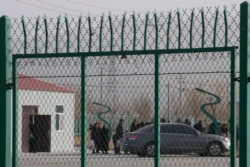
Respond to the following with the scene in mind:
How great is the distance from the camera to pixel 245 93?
9.16 meters

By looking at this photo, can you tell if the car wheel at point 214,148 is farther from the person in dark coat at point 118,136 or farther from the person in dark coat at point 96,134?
the person in dark coat at point 96,134

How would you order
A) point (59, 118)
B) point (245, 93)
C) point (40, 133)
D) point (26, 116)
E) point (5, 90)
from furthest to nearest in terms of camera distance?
point (59, 118) → point (26, 116) → point (40, 133) → point (5, 90) → point (245, 93)

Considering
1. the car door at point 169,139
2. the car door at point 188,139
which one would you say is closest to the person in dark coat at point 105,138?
the car door at point 169,139

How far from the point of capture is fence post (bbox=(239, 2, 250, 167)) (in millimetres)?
9094

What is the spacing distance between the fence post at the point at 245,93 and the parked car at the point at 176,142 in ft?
36.0

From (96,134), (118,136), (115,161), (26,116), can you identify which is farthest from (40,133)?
(115,161)

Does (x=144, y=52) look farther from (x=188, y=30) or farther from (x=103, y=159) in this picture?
(x=103, y=159)

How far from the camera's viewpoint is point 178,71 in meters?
9.78

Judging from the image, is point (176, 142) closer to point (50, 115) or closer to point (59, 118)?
point (50, 115)

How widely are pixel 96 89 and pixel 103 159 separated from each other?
9.74 metres

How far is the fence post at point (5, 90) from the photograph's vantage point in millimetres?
10820

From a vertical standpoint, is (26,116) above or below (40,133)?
above

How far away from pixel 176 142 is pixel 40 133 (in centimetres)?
640

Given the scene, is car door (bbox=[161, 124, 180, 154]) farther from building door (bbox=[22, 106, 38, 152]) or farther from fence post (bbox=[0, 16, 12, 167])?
building door (bbox=[22, 106, 38, 152])
